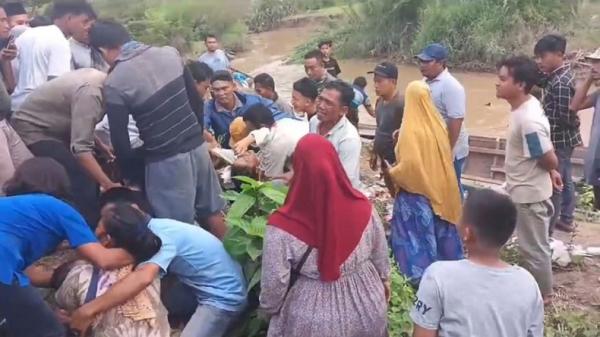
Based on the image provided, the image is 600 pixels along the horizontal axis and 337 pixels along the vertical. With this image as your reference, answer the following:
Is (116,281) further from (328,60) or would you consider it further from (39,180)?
(328,60)

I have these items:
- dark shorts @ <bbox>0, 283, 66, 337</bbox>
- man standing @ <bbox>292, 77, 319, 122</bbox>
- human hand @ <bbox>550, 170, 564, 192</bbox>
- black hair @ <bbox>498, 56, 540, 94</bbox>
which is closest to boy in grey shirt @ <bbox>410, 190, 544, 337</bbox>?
dark shorts @ <bbox>0, 283, 66, 337</bbox>

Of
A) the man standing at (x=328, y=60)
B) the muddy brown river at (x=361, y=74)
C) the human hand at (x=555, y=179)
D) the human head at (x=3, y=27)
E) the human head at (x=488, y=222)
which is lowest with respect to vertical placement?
the muddy brown river at (x=361, y=74)

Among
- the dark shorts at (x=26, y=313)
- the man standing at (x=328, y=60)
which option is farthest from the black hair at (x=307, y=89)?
the man standing at (x=328, y=60)

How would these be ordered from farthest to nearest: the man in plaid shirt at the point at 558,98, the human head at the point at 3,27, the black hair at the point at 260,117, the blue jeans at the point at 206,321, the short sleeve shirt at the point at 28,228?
the man in plaid shirt at the point at 558,98
the human head at the point at 3,27
the black hair at the point at 260,117
the blue jeans at the point at 206,321
the short sleeve shirt at the point at 28,228

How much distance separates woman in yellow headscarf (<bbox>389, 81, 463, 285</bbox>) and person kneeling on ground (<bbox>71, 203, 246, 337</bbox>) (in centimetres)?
135

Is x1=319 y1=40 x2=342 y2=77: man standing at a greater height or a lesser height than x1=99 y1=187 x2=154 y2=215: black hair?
lesser

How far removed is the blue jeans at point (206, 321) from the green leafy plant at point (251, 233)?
0.51 ft

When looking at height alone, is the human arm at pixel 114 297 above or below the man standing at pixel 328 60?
above

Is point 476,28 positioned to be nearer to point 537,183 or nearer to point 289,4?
point 289,4

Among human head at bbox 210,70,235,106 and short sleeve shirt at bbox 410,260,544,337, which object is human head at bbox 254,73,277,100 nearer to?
human head at bbox 210,70,235,106

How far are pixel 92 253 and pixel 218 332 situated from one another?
2.63ft

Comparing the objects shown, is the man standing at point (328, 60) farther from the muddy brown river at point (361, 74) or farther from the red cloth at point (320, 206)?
the red cloth at point (320, 206)

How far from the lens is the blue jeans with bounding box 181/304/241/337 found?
3.59m

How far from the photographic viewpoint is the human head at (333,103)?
175 inches
